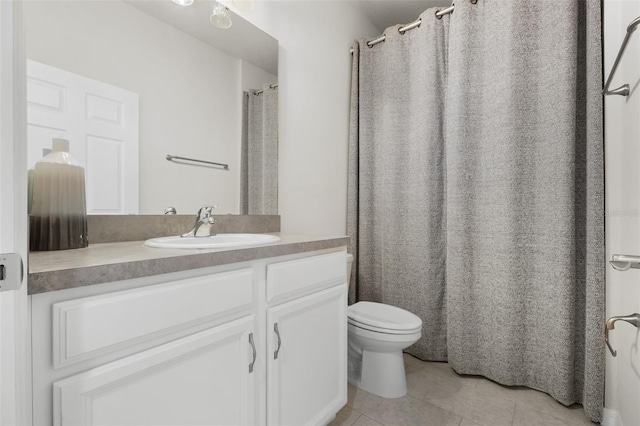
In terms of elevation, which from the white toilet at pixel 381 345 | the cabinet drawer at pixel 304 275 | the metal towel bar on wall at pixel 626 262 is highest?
the metal towel bar on wall at pixel 626 262

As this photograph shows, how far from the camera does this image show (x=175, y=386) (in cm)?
80

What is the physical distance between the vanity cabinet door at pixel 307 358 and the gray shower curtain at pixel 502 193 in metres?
0.87

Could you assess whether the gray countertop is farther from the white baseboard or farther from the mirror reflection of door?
the white baseboard

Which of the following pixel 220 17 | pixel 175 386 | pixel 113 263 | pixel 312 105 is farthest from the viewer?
pixel 312 105

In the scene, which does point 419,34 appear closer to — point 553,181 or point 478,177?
point 478,177

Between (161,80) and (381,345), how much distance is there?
1.60 meters

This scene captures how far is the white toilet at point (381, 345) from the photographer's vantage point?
1575 mm

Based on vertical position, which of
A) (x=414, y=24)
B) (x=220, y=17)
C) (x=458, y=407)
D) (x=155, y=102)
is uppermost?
(x=414, y=24)

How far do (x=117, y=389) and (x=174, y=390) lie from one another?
14 cm

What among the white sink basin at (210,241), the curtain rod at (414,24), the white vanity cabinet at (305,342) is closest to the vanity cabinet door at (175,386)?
the white vanity cabinet at (305,342)

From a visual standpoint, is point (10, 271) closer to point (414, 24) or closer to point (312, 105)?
point (312, 105)

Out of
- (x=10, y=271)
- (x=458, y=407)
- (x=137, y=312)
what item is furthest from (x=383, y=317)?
(x=10, y=271)

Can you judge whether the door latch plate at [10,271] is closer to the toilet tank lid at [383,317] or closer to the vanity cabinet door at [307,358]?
the vanity cabinet door at [307,358]

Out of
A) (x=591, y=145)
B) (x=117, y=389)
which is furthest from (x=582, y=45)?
(x=117, y=389)
